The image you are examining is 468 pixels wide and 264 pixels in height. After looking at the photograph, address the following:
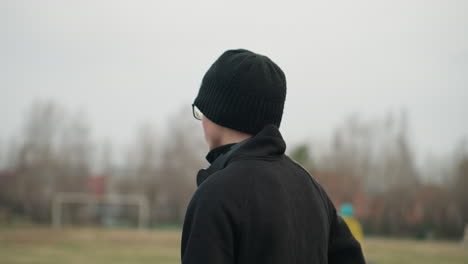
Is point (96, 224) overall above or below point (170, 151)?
below

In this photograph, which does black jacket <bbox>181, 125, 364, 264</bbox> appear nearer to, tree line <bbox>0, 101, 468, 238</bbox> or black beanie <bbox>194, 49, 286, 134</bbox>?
black beanie <bbox>194, 49, 286, 134</bbox>

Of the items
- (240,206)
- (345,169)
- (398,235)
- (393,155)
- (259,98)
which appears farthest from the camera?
(345,169)

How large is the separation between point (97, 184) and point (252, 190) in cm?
2469

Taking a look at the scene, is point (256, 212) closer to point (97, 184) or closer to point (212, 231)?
point (212, 231)

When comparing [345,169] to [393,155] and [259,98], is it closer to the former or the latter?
[393,155]

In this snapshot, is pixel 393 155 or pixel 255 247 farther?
pixel 393 155

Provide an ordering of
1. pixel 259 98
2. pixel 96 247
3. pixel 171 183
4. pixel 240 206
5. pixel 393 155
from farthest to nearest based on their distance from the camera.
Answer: pixel 171 183 < pixel 393 155 < pixel 96 247 < pixel 259 98 < pixel 240 206

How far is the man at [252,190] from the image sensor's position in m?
1.10

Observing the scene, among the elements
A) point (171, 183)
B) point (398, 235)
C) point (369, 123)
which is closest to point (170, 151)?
point (171, 183)

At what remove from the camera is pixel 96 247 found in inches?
559

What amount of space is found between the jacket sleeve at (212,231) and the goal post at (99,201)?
22.6m

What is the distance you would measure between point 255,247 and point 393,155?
71.9 ft

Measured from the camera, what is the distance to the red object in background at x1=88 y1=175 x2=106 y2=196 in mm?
24812

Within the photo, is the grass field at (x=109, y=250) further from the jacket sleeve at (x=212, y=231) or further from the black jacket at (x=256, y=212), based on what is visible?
the jacket sleeve at (x=212, y=231)
